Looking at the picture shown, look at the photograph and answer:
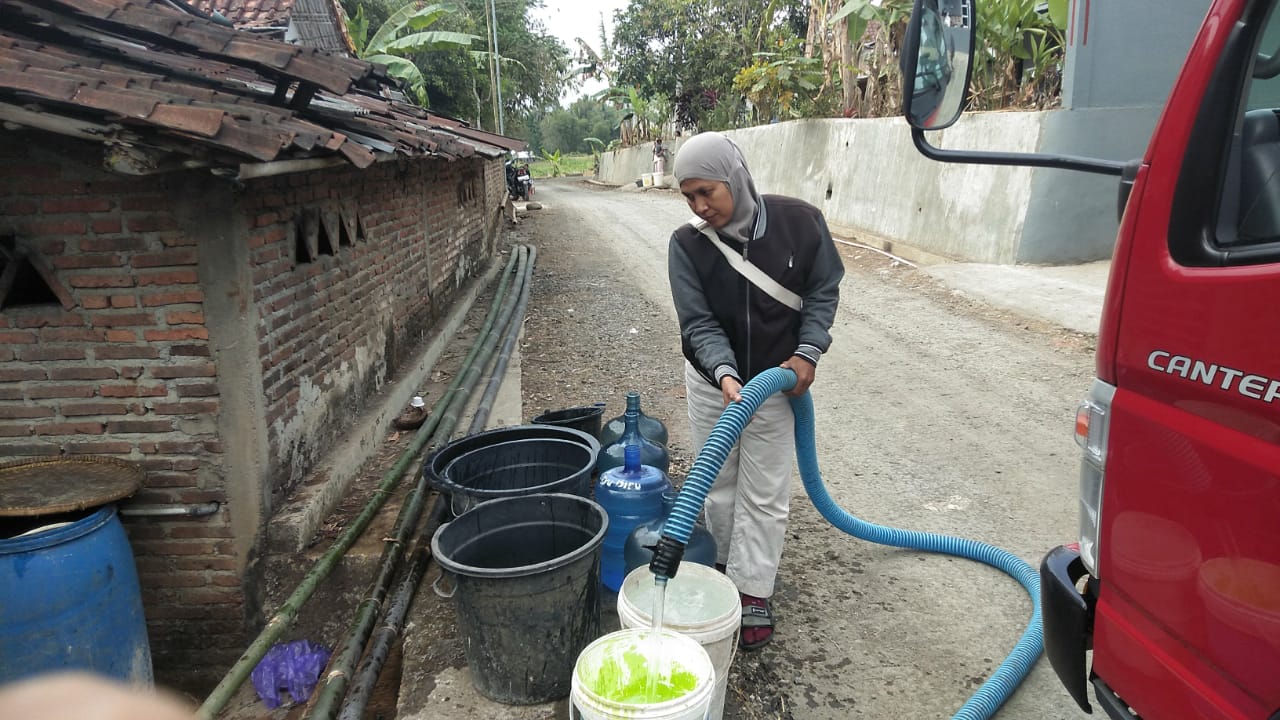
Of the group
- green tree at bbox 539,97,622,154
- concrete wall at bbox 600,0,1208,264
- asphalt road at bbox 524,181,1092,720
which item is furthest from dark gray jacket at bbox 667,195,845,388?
green tree at bbox 539,97,622,154

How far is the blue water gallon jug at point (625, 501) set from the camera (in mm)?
3461

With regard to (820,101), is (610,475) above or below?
below

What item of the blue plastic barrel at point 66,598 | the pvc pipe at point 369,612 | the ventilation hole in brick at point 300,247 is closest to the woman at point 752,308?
the pvc pipe at point 369,612

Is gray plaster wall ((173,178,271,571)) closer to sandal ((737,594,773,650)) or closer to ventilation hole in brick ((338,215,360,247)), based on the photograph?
ventilation hole in brick ((338,215,360,247))

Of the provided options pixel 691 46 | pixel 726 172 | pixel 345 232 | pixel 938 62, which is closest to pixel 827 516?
pixel 726 172

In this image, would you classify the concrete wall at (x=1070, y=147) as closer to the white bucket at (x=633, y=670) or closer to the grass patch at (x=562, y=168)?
the white bucket at (x=633, y=670)

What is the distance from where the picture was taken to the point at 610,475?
140 inches

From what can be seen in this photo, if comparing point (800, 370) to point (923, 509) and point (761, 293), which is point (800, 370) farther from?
point (923, 509)

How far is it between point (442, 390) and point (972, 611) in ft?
14.8

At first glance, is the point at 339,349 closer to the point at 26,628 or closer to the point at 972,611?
the point at 26,628

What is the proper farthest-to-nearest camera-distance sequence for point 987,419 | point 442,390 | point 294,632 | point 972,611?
point 442,390 → point 987,419 → point 294,632 → point 972,611

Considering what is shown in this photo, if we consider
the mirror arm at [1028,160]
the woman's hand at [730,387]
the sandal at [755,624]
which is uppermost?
the mirror arm at [1028,160]

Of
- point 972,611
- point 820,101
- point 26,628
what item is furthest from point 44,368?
point 820,101

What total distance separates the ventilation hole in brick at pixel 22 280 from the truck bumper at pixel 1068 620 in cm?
409
